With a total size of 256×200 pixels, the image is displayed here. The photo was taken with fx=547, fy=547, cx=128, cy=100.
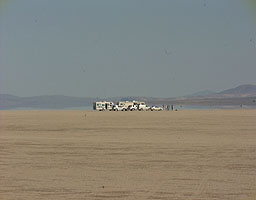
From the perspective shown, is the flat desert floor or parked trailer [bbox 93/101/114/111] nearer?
the flat desert floor

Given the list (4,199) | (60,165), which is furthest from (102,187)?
(60,165)

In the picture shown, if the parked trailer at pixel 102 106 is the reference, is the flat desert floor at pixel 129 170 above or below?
below

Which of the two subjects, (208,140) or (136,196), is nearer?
(136,196)

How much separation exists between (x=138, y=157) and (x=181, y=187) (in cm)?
433

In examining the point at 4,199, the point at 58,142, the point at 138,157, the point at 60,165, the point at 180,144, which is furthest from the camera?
the point at 58,142

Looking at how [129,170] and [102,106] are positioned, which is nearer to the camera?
[129,170]

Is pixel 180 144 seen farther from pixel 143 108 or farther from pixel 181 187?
pixel 143 108

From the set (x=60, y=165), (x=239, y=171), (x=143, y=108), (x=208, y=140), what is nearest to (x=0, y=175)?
(x=60, y=165)

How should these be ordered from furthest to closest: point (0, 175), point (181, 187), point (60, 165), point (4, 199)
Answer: point (60, 165), point (0, 175), point (181, 187), point (4, 199)

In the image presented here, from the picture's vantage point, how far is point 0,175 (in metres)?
→ 11.8

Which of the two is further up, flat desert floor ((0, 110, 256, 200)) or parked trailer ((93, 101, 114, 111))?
parked trailer ((93, 101, 114, 111))

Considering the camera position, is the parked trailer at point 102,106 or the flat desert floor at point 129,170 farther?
the parked trailer at point 102,106

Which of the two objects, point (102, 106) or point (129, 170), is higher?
point (102, 106)

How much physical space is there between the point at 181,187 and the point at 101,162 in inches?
144
